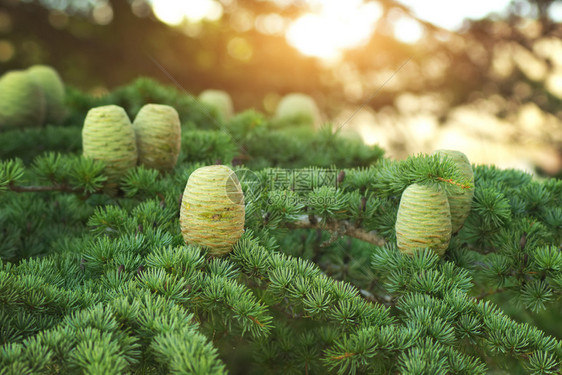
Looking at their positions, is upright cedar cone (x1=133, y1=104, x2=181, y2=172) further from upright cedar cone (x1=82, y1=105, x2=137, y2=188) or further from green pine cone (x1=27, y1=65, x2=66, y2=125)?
green pine cone (x1=27, y1=65, x2=66, y2=125)

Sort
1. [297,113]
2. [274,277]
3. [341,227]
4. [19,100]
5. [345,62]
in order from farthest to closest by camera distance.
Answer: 1. [345,62]
2. [297,113]
3. [19,100]
4. [341,227]
5. [274,277]

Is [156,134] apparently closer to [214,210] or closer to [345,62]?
[214,210]

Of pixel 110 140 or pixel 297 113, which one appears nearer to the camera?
pixel 110 140

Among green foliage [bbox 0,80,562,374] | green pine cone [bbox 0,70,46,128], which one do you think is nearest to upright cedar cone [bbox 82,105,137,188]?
green foliage [bbox 0,80,562,374]

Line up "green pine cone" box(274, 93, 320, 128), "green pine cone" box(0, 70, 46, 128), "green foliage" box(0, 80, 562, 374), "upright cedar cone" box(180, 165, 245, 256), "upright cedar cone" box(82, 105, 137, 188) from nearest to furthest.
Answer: "green foliage" box(0, 80, 562, 374) → "upright cedar cone" box(180, 165, 245, 256) → "upright cedar cone" box(82, 105, 137, 188) → "green pine cone" box(0, 70, 46, 128) → "green pine cone" box(274, 93, 320, 128)

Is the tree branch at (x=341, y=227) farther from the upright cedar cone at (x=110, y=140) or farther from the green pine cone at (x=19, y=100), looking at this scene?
the green pine cone at (x=19, y=100)

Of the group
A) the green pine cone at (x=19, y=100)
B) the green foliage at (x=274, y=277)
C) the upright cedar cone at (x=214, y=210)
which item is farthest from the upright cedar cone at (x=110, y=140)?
the green pine cone at (x=19, y=100)

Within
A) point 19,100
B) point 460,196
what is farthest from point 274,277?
point 19,100

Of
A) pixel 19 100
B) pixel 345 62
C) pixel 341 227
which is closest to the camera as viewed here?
pixel 341 227
